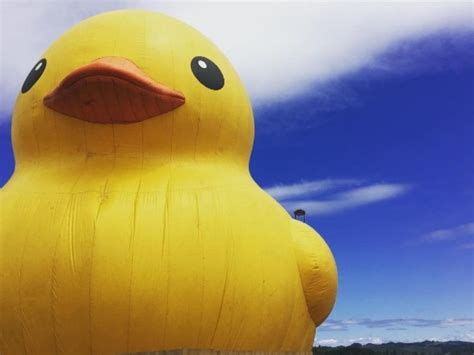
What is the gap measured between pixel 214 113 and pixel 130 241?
192cm

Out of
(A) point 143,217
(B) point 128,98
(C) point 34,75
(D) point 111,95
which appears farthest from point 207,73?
(C) point 34,75

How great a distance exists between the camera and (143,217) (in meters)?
5.99

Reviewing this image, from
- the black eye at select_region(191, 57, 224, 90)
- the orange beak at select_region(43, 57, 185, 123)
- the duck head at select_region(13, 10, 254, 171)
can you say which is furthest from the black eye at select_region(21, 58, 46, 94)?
the black eye at select_region(191, 57, 224, 90)

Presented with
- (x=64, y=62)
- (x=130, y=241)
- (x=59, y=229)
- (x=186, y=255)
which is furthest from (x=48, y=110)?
(x=186, y=255)

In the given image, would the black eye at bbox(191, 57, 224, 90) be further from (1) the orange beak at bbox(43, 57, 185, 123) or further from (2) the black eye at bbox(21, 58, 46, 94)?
(2) the black eye at bbox(21, 58, 46, 94)

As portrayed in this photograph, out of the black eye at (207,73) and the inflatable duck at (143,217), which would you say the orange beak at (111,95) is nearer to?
the inflatable duck at (143,217)

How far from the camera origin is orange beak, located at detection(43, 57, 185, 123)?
6176 millimetres

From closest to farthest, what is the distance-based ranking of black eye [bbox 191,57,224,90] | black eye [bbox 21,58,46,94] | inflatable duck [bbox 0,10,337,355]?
inflatable duck [bbox 0,10,337,355], black eye [bbox 191,57,224,90], black eye [bbox 21,58,46,94]

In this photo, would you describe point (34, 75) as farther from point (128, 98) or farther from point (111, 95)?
point (128, 98)

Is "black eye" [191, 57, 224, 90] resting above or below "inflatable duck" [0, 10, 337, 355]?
above

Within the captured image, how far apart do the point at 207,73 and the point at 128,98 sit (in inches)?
43.4

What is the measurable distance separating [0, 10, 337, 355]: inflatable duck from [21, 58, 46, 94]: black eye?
0.05m

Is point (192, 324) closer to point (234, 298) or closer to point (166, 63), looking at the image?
point (234, 298)

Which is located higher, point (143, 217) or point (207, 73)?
point (207, 73)
